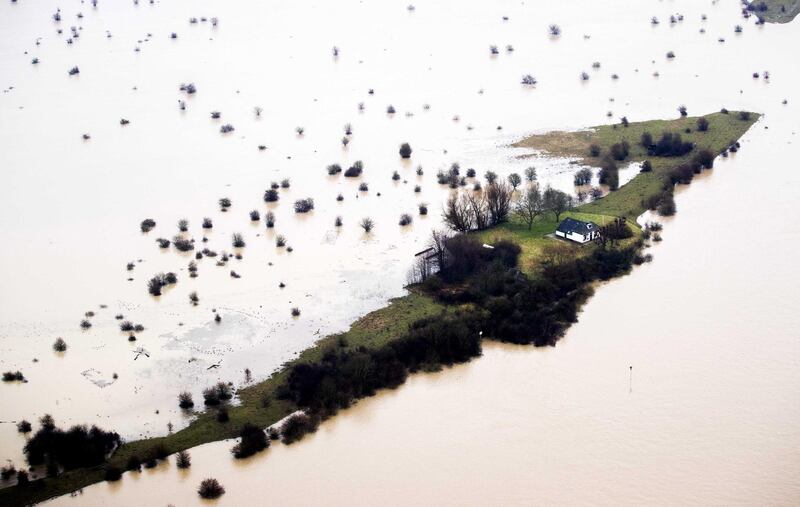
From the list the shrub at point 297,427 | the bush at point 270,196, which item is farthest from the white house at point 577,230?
the shrub at point 297,427

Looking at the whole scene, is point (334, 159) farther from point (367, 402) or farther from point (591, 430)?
point (591, 430)

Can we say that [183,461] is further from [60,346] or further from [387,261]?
[387,261]

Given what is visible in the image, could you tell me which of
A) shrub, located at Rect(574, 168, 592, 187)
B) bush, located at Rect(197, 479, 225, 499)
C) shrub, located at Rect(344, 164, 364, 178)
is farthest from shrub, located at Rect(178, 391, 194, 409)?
shrub, located at Rect(574, 168, 592, 187)

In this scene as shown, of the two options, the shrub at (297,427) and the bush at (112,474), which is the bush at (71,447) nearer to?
the bush at (112,474)

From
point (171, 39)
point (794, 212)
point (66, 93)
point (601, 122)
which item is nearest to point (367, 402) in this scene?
point (794, 212)

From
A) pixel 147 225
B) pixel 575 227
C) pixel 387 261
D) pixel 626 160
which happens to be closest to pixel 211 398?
pixel 387 261
